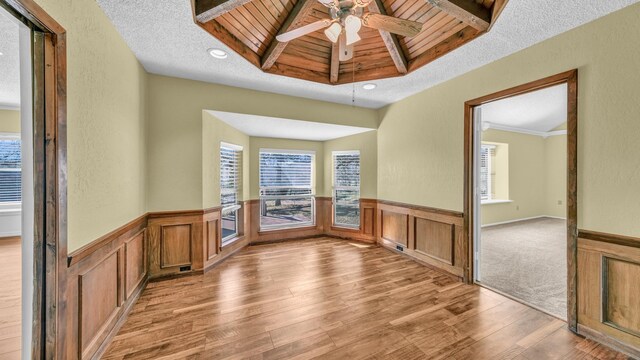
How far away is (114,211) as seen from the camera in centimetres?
195

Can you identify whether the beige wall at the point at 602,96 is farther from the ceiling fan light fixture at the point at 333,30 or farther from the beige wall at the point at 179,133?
the beige wall at the point at 179,133

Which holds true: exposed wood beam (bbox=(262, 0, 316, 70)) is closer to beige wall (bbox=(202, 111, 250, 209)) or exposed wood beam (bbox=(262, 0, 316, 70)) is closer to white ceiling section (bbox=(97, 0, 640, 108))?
white ceiling section (bbox=(97, 0, 640, 108))

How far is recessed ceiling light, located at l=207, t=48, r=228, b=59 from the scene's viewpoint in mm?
2316

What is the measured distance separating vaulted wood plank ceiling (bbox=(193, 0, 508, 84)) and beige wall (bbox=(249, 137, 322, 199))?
198cm

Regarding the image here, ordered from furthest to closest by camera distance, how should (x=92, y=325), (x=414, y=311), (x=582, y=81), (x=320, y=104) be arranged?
1. (x=320, y=104)
2. (x=414, y=311)
3. (x=582, y=81)
4. (x=92, y=325)

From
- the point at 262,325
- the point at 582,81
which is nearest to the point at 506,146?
the point at 582,81

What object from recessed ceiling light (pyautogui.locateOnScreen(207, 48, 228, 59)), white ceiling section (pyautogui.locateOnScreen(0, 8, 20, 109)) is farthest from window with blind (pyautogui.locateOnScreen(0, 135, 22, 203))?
recessed ceiling light (pyautogui.locateOnScreen(207, 48, 228, 59))

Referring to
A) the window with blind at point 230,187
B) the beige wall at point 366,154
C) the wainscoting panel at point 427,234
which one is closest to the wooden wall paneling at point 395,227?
the wainscoting panel at point 427,234

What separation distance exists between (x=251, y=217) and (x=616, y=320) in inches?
177

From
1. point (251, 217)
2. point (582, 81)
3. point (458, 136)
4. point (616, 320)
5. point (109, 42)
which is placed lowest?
point (616, 320)

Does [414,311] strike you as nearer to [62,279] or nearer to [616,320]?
[616,320]

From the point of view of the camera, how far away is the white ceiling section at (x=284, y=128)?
3.38 m

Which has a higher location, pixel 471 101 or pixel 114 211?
pixel 471 101

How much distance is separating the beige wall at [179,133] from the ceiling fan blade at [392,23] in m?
2.04
